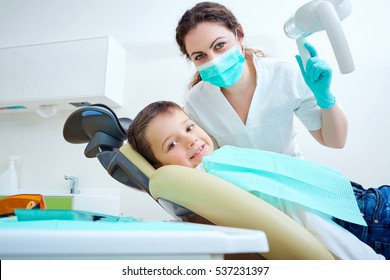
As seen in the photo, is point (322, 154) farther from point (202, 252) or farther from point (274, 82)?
point (202, 252)

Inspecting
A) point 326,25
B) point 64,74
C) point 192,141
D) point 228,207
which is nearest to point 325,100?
point 326,25

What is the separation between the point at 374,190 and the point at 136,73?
2.26m

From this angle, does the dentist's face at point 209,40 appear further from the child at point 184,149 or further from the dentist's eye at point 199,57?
the child at point 184,149

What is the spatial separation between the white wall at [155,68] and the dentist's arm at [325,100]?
1075 millimetres

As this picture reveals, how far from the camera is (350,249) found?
629mm

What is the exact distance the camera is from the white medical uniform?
1359 millimetres

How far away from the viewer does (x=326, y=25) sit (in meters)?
0.97

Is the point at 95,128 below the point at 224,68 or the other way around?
below

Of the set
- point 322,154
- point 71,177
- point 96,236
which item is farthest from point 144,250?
point 71,177

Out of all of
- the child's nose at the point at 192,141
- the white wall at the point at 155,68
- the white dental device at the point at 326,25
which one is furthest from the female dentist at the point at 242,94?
the white wall at the point at 155,68

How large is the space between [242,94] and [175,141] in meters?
0.53

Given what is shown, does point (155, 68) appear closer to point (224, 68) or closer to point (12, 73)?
point (12, 73)

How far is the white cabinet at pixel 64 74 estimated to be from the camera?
8.03 feet

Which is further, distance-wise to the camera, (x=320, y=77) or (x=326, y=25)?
(x=320, y=77)
